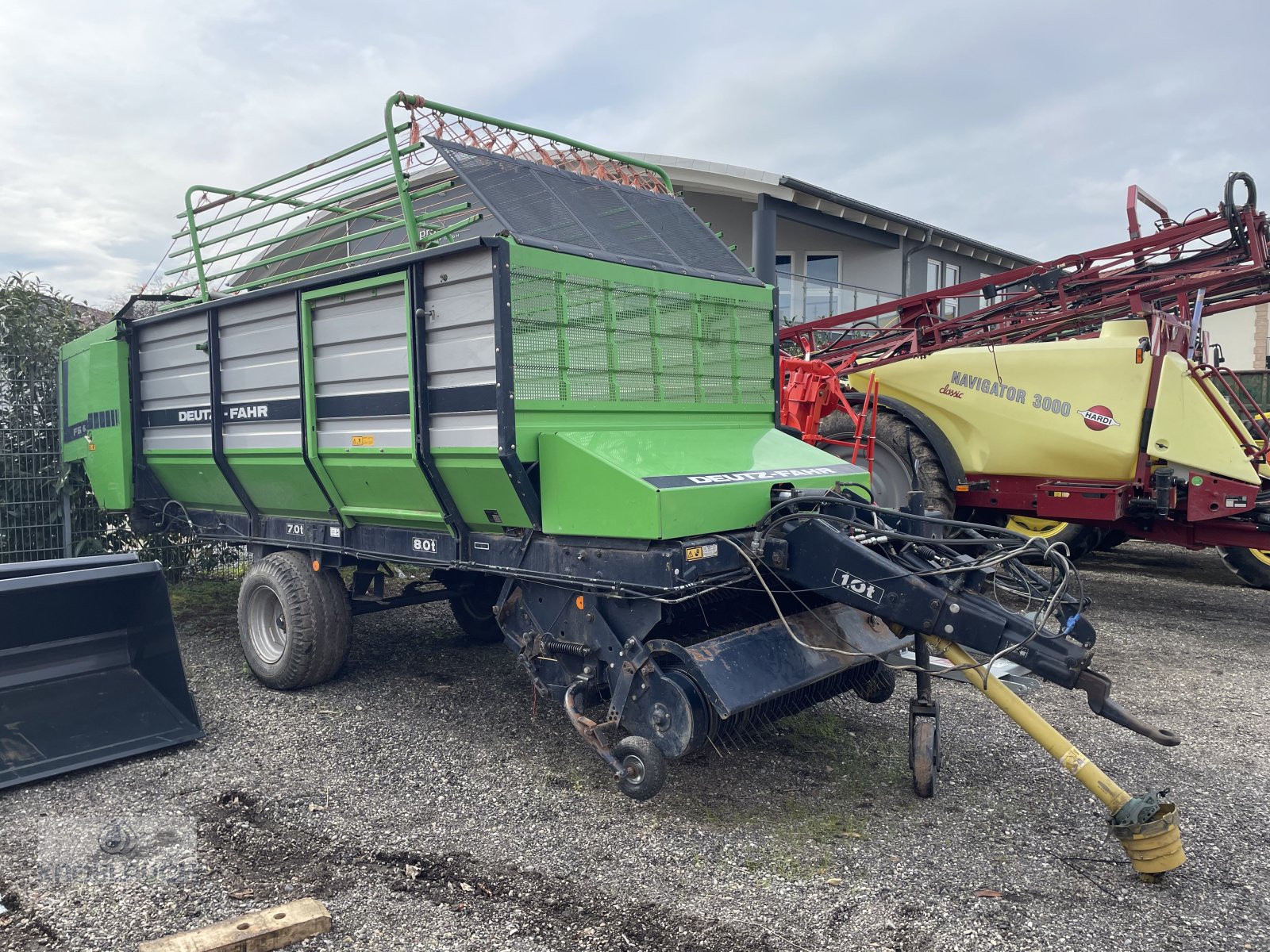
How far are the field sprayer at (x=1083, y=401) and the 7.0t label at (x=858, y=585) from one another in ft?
12.7

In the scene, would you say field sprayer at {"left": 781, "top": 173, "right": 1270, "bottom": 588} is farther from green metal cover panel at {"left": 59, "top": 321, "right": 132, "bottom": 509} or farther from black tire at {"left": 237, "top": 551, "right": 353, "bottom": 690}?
green metal cover panel at {"left": 59, "top": 321, "right": 132, "bottom": 509}

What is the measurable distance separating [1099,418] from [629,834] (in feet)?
17.1

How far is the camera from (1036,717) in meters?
3.51

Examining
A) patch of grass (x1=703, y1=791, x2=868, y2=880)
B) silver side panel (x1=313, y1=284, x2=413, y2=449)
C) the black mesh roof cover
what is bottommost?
patch of grass (x1=703, y1=791, x2=868, y2=880)

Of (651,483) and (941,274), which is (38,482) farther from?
(941,274)

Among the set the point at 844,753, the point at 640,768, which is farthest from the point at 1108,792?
the point at 640,768

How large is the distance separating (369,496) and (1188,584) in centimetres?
772

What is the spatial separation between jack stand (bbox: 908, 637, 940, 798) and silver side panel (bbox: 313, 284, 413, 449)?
8.12 feet

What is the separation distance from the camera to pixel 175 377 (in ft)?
19.9

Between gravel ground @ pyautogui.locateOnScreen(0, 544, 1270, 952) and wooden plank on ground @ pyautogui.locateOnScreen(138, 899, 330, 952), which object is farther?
gravel ground @ pyautogui.locateOnScreen(0, 544, 1270, 952)

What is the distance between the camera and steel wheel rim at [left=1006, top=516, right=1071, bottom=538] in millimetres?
8312

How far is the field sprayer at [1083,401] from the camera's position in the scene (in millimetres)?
6984

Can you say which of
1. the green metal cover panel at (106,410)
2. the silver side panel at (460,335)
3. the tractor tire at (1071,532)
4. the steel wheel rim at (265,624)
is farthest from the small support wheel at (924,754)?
the green metal cover panel at (106,410)

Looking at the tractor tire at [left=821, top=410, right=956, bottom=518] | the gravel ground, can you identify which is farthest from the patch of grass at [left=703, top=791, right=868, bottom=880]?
the tractor tire at [left=821, top=410, right=956, bottom=518]
